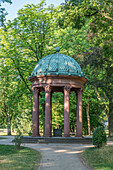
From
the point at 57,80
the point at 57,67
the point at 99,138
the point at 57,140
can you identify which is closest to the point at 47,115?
the point at 57,140

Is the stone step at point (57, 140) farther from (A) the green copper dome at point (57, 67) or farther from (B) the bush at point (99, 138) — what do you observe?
(A) the green copper dome at point (57, 67)

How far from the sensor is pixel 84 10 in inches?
690

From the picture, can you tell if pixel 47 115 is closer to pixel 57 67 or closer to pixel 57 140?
pixel 57 140

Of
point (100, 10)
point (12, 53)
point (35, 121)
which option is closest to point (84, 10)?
point (100, 10)

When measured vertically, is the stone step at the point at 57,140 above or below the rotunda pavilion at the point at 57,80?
below

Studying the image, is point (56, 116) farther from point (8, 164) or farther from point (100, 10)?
point (8, 164)

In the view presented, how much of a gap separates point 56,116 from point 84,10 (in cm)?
2386

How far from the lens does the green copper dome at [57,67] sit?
2106 cm

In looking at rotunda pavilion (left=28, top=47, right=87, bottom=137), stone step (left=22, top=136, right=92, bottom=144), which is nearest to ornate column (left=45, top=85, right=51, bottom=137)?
rotunda pavilion (left=28, top=47, right=87, bottom=137)

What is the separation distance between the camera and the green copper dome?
2106 centimetres

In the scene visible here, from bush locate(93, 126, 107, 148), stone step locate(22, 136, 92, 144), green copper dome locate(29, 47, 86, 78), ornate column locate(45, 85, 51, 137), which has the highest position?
green copper dome locate(29, 47, 86, 78)

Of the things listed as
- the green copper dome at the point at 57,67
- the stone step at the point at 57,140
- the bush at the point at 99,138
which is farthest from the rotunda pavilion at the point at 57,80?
the bush at the point at 99,138

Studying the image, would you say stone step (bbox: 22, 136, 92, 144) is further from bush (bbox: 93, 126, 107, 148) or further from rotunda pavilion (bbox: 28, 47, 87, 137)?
bush (bbox: 93, 126, 107, 148)

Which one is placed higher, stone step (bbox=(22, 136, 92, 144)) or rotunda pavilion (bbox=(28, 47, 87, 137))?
rotunda pavilion (bbox=(28, 47, 87, 137))
